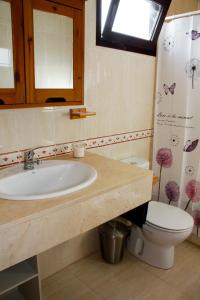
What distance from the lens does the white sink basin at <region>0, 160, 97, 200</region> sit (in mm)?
1317

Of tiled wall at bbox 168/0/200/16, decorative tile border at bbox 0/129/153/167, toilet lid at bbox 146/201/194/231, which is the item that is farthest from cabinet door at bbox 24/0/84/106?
tiled wall at bbox 168/0/200/16

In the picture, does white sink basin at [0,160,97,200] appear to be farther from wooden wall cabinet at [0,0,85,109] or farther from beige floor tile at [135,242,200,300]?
beige floor tile at [135,242,200,300]

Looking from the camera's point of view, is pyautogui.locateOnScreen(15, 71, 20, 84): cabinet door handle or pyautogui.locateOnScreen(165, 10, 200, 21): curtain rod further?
pyautogui.locateOnScreen(165, 10, 200, 21): curtain rod

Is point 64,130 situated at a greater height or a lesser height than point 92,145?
greater

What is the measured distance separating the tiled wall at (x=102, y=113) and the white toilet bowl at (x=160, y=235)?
0.58m

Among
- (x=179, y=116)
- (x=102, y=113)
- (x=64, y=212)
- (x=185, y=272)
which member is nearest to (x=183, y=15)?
(x=179, y=116)

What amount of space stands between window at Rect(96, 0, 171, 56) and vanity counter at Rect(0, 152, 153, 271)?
104 cm

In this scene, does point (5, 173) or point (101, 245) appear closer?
point (5, 173)

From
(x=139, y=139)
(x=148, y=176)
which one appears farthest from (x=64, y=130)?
(x=139, y=139)

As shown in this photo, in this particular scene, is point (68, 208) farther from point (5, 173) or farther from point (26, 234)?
point (5, 173)

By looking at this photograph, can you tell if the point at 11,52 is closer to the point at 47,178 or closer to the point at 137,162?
the point at 47,178

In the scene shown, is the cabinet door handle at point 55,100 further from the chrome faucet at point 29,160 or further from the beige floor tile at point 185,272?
the beige floor tile at point 185,272

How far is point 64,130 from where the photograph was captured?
175cm

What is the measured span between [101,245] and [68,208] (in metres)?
1.11
